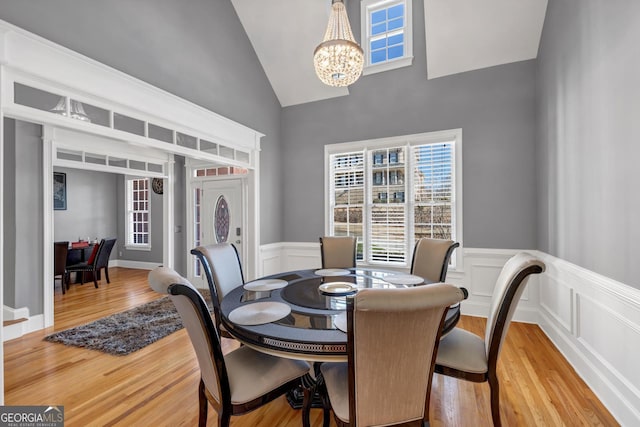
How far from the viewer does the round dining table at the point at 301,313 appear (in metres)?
1.31

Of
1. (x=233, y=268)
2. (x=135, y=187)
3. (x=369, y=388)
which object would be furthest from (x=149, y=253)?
(x=369, y=388)

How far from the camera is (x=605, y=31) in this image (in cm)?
211

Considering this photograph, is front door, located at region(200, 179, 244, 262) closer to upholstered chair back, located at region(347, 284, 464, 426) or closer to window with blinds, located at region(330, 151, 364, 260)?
window with blinds, located at region(330, 151, 364, 260)

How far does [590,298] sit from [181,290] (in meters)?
2.94

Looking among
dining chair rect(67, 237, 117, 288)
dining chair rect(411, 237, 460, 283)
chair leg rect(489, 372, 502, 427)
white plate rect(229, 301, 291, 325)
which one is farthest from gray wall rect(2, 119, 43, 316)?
chair leg rect(489, 372, 502, 427)

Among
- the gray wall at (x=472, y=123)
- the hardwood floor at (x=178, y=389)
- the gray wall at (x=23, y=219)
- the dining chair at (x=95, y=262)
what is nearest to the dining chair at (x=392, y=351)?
the hardwood floor at (x=178, y=389)

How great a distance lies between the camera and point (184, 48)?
334 cm

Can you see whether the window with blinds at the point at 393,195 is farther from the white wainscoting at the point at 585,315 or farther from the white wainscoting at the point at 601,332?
the white wainscoting at the point at 601,332

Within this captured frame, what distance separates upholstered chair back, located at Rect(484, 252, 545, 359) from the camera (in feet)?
4.91

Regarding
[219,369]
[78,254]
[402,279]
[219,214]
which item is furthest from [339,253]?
[78,254]

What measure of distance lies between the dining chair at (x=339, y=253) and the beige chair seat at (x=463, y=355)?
5.29ft

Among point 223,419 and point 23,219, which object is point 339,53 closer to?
point 223,419

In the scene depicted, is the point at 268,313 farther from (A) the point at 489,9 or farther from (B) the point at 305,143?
(A) the point at 489,9
